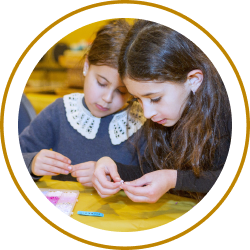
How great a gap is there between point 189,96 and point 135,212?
1.25ft

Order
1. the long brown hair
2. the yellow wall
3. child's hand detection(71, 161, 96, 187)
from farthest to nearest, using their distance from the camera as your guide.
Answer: the yellow wall < child's hand detection(71, 161, 96, 187) < the long brown hair

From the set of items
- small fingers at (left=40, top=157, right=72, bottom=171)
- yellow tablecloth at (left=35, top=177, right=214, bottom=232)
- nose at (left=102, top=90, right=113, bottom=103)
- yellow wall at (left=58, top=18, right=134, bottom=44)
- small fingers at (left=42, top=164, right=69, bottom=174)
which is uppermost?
yellow wall at (left=58, top=18, right=134, bottom=44)

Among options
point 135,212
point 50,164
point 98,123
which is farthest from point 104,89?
point 135,212

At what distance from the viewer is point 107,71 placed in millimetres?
941

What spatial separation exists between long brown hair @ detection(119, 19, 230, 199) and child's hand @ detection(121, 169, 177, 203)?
0.09 metres

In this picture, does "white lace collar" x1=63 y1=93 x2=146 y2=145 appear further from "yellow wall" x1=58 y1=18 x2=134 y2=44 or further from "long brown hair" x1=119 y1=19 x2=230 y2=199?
"yellow wall" x1=58 y1=18 x2=134 y2=44

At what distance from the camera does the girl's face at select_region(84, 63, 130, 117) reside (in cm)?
94

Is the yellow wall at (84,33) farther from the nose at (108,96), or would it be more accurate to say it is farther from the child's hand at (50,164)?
the child's hand at (50,164)

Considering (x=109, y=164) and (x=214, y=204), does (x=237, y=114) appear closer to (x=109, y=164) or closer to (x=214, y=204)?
(x=214, y=204)

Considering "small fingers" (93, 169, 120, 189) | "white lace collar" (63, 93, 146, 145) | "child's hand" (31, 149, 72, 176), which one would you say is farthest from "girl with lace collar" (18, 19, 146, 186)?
"small fingers" (93, 169, 120, 189)

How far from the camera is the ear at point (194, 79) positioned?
0.78 metres

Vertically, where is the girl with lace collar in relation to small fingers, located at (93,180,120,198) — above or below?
above

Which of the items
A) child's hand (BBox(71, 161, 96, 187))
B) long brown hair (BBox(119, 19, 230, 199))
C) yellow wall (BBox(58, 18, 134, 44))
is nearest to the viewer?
long brown hair (BBox(119, 19, 230, 199))

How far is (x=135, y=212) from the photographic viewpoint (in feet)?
2.63
